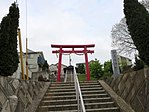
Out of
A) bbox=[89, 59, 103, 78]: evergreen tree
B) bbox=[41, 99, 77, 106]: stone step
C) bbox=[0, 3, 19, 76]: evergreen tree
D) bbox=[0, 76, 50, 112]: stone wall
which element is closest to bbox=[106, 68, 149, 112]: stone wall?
bbox=[41, 99, 77, 106]: stone step

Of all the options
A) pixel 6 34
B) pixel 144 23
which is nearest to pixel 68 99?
pixel 6 34

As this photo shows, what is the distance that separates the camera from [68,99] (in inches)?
298

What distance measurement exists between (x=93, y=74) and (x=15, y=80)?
1240 centimetres

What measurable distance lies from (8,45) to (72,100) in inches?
108

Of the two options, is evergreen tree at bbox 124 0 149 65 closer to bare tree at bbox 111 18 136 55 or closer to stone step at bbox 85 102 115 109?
stone step at bbox 85 102 115 109

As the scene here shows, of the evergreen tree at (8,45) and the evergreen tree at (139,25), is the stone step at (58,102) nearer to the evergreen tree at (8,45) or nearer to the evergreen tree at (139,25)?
the evergreen tree at (8,45)

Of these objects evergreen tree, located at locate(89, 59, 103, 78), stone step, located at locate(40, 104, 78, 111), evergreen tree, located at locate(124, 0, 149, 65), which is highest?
evergreen tree, located at locate(124, 0, 149, 65)

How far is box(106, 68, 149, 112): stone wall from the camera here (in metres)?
5.56

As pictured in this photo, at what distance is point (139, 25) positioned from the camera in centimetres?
636

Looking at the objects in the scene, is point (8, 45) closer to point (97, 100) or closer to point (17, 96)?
point (17, 96)

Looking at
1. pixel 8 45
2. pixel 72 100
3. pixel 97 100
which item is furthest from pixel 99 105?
pixel 8 45

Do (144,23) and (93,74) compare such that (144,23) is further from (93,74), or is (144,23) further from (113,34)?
(113,34)

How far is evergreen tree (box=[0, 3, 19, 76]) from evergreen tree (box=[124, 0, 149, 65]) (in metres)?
3.66

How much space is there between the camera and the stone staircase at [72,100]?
6.74 m
